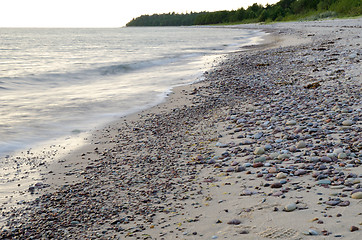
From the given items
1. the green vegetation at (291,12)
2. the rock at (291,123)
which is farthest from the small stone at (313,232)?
the green vegetation at (291,12)

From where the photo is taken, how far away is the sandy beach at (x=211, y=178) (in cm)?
303

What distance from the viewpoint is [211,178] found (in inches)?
162

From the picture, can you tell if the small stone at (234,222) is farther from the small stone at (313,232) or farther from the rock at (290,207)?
the small stone at (313,232)

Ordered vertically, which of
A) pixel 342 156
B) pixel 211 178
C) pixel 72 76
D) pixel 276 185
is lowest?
pixel 211 178

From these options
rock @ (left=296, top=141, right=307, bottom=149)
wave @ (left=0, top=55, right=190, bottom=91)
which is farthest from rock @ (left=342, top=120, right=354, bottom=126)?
wave @ (left=0, top=55, right=190, bottom=91)

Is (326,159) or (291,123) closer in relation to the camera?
(326,159)

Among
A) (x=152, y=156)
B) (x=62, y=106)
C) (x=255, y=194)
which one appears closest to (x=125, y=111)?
(x=62, y=106)

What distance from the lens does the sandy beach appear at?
9.94 ft

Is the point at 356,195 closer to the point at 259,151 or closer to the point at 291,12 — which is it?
the point at 259,151

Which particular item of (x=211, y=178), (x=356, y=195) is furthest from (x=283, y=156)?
(x=356, y=195)

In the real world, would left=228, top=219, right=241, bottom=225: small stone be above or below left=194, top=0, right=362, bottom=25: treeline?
below

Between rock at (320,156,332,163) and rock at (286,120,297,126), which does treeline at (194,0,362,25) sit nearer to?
rock at (286,120,297,126)

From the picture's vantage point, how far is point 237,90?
9.35 m

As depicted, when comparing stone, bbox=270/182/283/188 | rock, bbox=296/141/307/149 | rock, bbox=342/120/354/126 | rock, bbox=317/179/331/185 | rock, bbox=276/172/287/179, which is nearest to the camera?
rock, bbox=317/179/331/185
